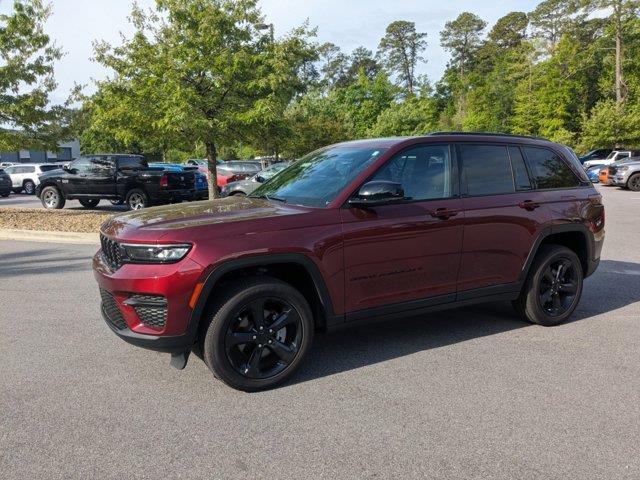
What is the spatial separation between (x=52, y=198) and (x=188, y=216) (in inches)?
589

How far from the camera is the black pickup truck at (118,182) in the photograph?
15883mm

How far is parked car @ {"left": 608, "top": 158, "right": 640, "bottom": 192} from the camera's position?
22969mm

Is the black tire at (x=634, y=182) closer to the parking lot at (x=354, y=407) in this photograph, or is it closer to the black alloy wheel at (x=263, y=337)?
the parking lot at (x=354, y=407)

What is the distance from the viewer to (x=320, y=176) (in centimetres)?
462

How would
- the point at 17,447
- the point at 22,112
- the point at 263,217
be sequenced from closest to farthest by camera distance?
the point at 17,447 → the point at 263,217 → the point at 22,112

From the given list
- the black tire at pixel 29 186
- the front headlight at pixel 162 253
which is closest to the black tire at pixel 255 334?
the front headlight at pixel 162 253

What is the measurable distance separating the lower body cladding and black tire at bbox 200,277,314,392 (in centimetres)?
19

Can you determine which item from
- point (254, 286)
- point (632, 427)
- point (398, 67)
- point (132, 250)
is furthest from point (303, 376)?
point (398, 67)

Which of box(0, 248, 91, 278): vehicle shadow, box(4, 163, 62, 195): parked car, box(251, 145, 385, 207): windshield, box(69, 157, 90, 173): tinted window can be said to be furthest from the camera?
box(4, 163, 62, 195): parked car

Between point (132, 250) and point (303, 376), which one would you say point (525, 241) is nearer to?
point (303, 376)

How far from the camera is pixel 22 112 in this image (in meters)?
12.8

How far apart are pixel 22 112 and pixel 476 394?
41.3ft

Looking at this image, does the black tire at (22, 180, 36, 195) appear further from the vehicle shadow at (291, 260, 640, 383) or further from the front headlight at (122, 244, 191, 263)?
the front headlight at (122, 244, 191, 263)

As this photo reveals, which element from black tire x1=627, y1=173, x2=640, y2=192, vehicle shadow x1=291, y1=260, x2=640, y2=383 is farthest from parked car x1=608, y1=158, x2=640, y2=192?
vehicle shadow x1=291, y1=260, x2=640, y2=383
